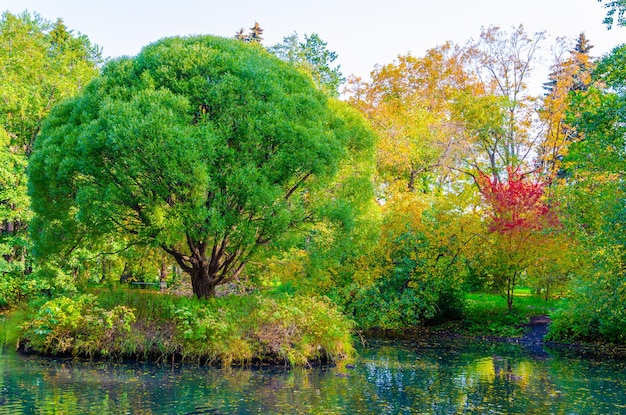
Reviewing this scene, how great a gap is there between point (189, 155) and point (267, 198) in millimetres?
2270

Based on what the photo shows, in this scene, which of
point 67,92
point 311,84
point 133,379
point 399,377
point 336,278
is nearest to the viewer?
point 133,379

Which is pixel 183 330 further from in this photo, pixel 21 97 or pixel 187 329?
pixel 21 97

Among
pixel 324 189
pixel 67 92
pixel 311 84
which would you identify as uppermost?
pixel 67 92

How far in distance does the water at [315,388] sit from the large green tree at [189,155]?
3747 mm

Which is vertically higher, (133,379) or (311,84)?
(311,84)

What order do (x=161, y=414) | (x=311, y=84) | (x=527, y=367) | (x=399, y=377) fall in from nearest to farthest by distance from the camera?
(x=161, y=414)
(x=399, y=377)
(x=527, y=367)
(x=311, y=84)

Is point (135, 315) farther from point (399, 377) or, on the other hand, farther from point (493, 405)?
point (493, 405)

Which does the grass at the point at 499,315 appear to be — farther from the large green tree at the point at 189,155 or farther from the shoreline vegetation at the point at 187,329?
the large green tree at the point at 189,155

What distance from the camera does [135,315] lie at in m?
16.7

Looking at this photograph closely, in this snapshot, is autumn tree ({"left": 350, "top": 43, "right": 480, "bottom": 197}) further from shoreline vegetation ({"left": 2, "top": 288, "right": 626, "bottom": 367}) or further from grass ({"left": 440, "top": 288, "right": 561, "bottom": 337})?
shoreline vegetation ({"left": 2, "top": 288, "right": 626, "bottom": 367})

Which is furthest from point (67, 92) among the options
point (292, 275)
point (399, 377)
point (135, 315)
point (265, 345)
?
point (399, 377)

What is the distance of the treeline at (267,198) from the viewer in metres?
16.1

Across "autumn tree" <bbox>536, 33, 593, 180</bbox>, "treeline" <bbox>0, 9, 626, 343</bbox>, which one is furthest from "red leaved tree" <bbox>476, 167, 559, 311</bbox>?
"autumn tree" <bbox>536, 33, 593, 180</bbox>

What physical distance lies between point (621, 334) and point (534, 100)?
18.0 metres
